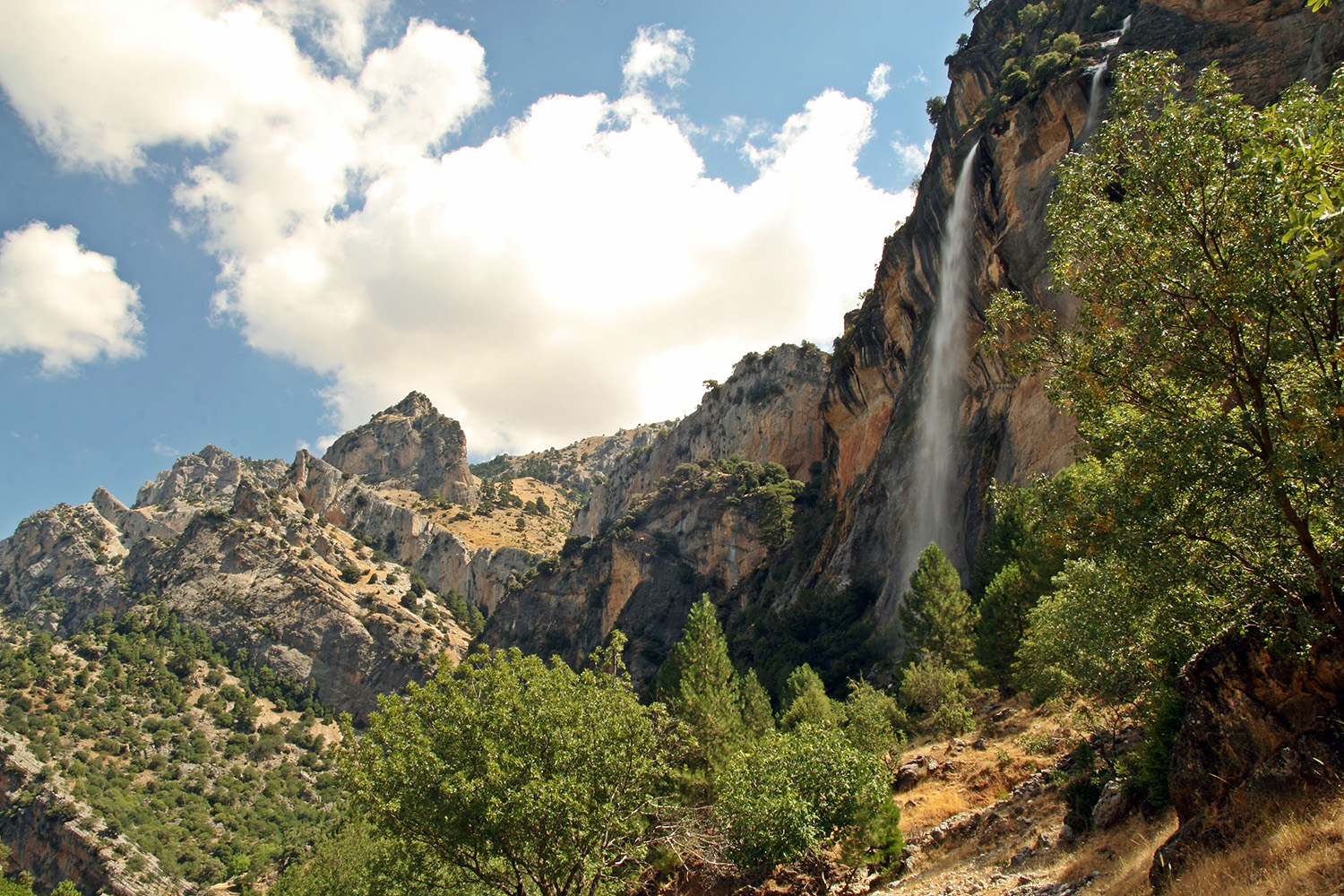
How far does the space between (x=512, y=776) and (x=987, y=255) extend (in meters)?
38.4

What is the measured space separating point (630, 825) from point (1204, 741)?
979 cm

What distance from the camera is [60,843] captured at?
66.9 m

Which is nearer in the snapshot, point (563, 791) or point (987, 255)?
point (563, 791)

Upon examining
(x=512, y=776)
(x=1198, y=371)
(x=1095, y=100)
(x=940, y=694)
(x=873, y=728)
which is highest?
(x=1095, y=100)

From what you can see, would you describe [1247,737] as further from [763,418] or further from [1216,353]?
[763,418]

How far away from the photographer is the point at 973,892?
1243 centimetres

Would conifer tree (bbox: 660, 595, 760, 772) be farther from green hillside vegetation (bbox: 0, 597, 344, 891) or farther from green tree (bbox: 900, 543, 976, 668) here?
green hillside vegetation (bbox: 0, 597, 344, 891)

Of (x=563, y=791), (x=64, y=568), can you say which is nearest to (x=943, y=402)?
(x=563, y=791)

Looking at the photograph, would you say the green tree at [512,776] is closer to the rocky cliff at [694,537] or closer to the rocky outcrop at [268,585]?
the rocky cliff at [694,537]

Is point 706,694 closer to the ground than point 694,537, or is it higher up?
closer to the ground

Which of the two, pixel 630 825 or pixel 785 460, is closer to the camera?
pixel 630 825

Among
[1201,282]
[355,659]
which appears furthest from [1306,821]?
[355,659]

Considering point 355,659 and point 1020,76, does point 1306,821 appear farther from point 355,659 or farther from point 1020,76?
point 355,659

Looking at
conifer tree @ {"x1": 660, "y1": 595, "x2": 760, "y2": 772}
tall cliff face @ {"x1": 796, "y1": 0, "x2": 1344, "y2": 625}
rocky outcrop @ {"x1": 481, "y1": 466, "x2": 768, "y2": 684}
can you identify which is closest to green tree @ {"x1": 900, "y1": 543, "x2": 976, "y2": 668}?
tall cliff face @ {"x1": 796, "y1": 0, "x2": 1344, "y2": 625}
